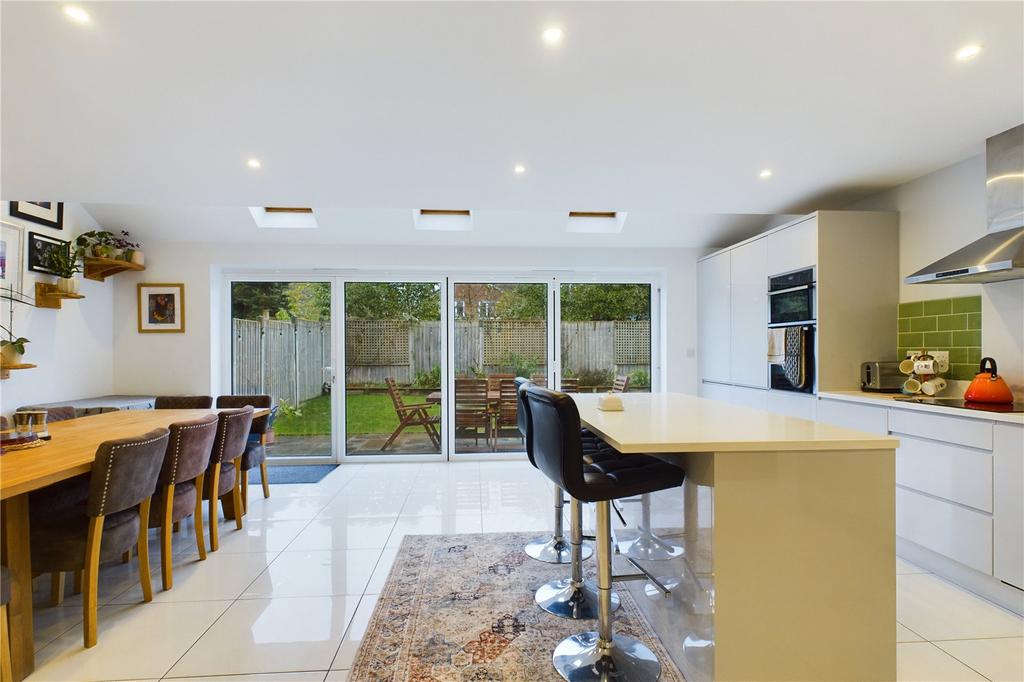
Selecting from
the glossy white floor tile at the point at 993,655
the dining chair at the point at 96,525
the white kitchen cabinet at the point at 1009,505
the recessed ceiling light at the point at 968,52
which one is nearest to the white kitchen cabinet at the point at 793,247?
the recessed ceiling light at the point at 968,52

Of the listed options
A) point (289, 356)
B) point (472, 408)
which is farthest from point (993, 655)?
point (289, 356)

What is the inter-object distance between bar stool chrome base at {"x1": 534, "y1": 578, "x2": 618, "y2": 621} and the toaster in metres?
2.32

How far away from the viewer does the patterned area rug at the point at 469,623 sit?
1.81m

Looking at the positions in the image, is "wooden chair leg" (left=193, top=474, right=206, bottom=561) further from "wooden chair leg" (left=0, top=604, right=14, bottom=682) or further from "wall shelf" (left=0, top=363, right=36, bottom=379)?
"wall shelf" (left=0, top=363, right=36, bottom=379)

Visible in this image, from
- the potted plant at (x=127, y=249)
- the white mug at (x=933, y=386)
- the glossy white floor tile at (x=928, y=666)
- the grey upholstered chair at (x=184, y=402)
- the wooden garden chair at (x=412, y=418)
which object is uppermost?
the potted plant at (x=127, y=249)

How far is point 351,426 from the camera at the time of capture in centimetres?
525

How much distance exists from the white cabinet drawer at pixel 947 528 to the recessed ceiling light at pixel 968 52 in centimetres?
205

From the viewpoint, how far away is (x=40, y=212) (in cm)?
393

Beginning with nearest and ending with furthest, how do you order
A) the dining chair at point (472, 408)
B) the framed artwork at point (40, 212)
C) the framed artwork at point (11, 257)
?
the framed artwork at point (11, 257)
the framed artwork at point (40, 212)
the dining chair at point (472, 408)

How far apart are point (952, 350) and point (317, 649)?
378cm

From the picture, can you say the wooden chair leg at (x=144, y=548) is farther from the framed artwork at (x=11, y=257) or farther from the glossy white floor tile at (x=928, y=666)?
the glossy white floor tile at (x=928, y=666)

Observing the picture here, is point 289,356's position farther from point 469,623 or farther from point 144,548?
point 469,623

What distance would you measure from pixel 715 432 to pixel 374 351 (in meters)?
4.17

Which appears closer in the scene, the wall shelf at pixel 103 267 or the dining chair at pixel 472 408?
the wall shelf at pixel 103 267
